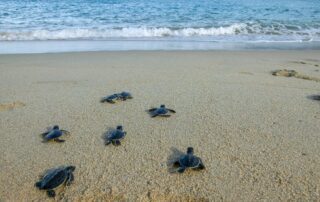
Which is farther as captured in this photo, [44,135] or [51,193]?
[44,135]

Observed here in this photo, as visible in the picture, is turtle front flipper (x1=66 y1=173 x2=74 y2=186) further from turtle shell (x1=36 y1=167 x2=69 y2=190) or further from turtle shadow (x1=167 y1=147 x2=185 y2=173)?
turtle shadow (x1=167 y1=147 x2=185 y2=173)

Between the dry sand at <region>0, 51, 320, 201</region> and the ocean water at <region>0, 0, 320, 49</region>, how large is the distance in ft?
16.1

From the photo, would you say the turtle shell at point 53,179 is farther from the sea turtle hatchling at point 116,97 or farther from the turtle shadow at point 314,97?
the turtle shadow at point 314,97

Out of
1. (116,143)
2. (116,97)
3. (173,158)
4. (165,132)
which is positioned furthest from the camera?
(116,97)

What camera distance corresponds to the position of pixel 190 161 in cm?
295

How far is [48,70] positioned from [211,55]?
377cm

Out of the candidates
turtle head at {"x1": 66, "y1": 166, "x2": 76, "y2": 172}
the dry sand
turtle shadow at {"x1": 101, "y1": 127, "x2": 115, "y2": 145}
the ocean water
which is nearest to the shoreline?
the ocean water

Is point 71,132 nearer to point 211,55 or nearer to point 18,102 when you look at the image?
point 18,102

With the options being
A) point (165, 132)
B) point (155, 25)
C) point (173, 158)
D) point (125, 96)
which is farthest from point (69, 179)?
point (155, 25)

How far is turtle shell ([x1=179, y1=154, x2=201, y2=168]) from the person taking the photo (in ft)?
9.58

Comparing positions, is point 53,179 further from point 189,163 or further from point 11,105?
point 11,105

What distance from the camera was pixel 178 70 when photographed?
6.44m

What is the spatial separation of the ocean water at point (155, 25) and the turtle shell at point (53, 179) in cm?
865

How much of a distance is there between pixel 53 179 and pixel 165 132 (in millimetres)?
1400
